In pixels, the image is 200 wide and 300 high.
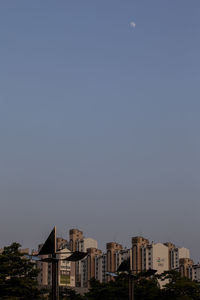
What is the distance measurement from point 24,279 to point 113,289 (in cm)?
877

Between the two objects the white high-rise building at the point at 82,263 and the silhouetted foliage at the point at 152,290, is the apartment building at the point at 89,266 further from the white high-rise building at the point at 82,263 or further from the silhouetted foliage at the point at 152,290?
the silhouetted foliage at the point at 152,290

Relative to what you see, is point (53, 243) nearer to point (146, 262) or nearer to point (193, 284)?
point (193, 284)

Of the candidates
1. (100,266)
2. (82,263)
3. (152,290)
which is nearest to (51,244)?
(152,290)

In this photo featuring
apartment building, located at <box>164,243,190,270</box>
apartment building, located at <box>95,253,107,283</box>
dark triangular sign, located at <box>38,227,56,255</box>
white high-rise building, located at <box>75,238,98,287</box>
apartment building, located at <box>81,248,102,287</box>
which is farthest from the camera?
white high-rise building, located at <box>75,238,98,287</box>

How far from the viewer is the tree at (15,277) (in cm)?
3059

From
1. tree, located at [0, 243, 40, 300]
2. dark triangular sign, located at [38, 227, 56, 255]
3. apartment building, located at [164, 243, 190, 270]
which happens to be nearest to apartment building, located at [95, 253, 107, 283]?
apartment building, located at [164, 243, 190, 270]

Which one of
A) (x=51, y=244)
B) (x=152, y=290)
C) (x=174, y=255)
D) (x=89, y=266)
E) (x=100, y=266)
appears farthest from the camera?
(x=174, y=255)

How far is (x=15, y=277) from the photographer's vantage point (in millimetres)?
31016

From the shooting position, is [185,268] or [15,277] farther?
[185,268]

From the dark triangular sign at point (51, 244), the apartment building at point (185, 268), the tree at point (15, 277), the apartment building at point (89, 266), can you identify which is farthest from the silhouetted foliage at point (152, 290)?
the apartment building at point (185, 268)

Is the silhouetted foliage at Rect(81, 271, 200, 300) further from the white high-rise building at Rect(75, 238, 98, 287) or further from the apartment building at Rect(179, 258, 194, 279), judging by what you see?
the white high-rise building at Rect(75, 238, 98, 287)

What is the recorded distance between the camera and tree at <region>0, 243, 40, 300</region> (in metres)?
30.6

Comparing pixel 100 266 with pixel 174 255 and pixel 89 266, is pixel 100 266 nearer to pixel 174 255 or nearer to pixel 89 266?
pixel 89 266

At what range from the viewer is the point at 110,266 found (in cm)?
10875
